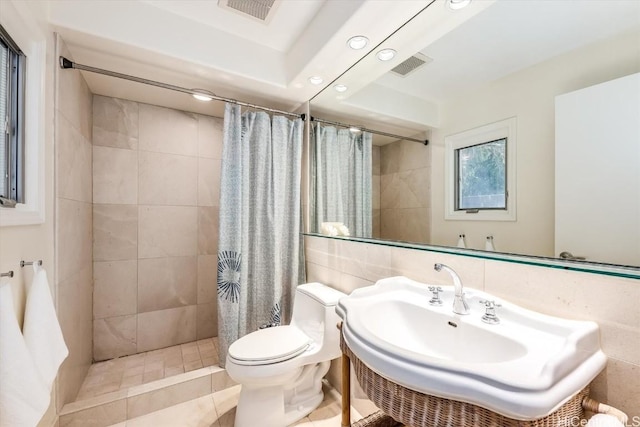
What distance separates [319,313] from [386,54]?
1.51 m

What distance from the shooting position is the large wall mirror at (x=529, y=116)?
31.7 inches

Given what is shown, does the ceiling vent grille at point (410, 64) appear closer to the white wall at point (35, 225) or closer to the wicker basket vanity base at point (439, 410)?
the wicker basket vanity base at point (439, 410)

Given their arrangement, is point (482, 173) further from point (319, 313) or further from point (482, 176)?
point (319, 313)

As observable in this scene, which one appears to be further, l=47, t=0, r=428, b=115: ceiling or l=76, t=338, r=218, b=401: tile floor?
l=76, t=338, r=218, b=401: tile floor

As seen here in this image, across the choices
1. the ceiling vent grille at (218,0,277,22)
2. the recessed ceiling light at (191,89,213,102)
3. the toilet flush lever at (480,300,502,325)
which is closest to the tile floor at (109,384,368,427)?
the toilet flush lever at (480,300,502,325)

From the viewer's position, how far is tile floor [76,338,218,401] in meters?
1.72

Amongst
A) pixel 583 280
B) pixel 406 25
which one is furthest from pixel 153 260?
pixel 583 280

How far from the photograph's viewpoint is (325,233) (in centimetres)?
199

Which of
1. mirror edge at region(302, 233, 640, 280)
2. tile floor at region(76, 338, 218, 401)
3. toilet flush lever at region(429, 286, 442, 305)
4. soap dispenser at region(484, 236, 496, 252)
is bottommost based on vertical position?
tile floor at region(76, 338, 218, 401)

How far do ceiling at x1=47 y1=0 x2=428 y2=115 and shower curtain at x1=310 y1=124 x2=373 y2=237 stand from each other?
387mm

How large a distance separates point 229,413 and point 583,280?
183 centimetres

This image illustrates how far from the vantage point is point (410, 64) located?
4.73 feet

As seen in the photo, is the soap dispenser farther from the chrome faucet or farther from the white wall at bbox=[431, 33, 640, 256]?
the chrome faucet

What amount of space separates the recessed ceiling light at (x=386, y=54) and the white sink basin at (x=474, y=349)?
120 centimetres
